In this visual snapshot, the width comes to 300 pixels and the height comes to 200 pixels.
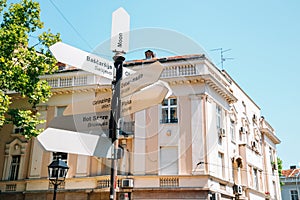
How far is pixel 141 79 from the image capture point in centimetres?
385

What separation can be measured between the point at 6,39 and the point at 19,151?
25.2 feet

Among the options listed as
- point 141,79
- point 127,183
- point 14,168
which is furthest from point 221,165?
point 141,79

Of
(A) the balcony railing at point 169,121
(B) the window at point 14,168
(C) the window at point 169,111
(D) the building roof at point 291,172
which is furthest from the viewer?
(D) the building roof at point 291,172

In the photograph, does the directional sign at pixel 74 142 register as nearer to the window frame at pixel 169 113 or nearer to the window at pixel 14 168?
the window frame at pixel 169 113

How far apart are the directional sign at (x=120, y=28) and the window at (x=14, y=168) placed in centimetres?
1731

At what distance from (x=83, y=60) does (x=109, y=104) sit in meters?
0.67

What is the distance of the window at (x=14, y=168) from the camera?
19109mm

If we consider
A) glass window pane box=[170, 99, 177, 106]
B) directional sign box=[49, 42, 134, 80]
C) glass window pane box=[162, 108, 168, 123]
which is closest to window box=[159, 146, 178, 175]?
glass window pane box=[162, 108, 168, 123]

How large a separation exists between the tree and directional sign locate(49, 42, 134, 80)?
10.7 metres

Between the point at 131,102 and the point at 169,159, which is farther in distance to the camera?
the point at 169,159

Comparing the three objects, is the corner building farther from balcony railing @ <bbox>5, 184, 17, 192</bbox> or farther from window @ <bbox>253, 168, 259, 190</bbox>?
window @ <bbox>253, 168, 259, 190</bbox>

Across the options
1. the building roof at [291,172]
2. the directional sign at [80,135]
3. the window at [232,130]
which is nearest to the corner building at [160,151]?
the window at [232,130]

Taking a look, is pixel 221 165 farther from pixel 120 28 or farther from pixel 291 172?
pixel 291 172

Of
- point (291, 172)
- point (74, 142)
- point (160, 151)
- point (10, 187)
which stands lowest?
point (74, 142)
